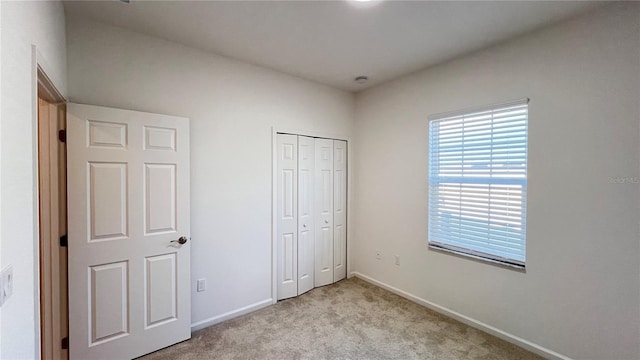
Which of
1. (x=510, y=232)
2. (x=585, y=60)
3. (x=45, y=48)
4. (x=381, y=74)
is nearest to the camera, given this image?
(x=45, y=48)

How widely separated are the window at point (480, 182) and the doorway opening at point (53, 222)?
3195 millimetres

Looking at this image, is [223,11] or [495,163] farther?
[495,163]

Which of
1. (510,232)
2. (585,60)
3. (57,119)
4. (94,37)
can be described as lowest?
(510,232)

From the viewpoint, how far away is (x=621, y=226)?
5.93 feet

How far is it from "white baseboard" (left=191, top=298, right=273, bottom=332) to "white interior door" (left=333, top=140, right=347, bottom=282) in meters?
1.08

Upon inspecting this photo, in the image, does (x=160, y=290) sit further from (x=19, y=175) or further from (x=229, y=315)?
(x=19, y=175)

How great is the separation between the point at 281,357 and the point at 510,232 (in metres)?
2.22

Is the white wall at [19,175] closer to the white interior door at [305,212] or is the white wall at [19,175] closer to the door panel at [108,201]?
the door panel at [108,201]

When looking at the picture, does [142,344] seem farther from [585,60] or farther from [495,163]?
[585,60]

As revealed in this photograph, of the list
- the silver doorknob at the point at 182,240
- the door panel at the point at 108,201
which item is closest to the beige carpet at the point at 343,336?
the silver doorknob at the point at 182,240

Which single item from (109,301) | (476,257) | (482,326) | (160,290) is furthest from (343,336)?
(109,301)

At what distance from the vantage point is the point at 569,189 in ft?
6.63

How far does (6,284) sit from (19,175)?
0.41 meters

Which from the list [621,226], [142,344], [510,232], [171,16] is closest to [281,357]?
[142,344]
